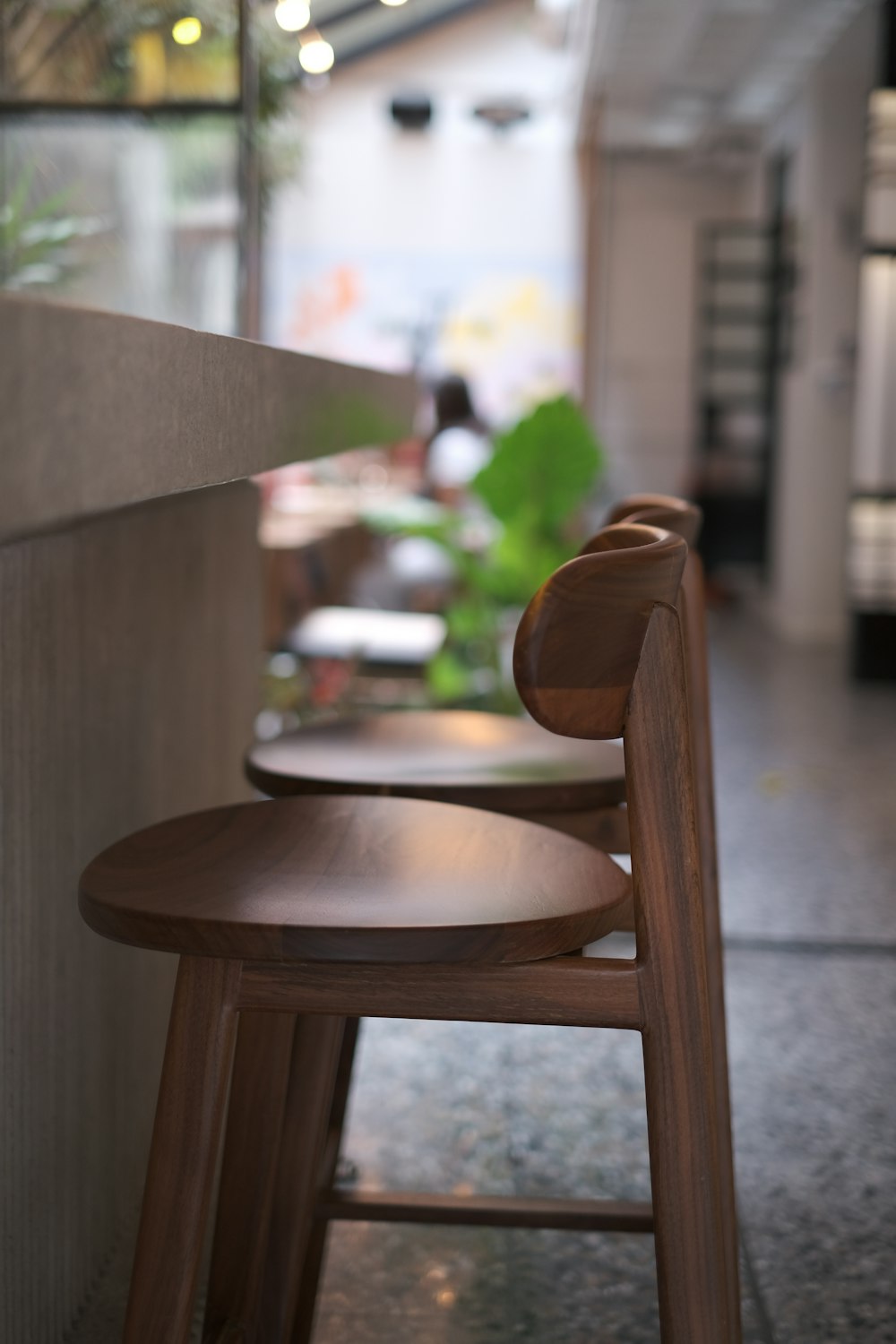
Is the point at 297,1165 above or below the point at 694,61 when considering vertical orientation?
below

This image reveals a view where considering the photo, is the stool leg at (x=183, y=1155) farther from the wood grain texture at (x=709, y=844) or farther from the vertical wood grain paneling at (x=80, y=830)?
the wood grain texture at (x=709, y=844)

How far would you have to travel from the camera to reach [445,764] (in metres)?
1.27

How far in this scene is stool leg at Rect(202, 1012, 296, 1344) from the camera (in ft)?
3.49

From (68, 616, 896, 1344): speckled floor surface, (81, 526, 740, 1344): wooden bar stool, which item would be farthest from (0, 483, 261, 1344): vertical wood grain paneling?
(81, 526, 740, 1344): wooden bar stool

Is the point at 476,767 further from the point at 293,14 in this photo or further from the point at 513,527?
the point at 293,14

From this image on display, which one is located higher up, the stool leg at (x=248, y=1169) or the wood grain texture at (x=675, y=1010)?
the wood grain texture at (x=675, y=1010)

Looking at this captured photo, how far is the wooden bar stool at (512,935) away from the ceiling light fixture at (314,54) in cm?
279

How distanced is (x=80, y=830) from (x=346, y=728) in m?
0.26

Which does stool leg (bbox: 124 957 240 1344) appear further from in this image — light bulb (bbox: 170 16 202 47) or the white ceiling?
the white ceiling

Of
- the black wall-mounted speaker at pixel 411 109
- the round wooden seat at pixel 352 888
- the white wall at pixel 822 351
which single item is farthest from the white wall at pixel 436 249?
the round wooden seat at pixel 352 888

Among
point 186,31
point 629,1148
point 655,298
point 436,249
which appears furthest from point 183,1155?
point 436,249

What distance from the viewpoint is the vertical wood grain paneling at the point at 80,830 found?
111 centimetres

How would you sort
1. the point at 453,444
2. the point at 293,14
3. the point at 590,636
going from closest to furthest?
the point at 590,636, the point at 293,14, the point at 453,444

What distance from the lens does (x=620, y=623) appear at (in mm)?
779
